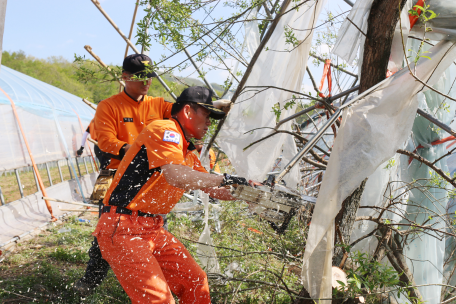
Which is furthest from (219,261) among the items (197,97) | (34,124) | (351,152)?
(34,124)

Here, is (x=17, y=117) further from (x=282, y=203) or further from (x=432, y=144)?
(x=432, y=144)

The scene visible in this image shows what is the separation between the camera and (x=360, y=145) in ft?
6.31

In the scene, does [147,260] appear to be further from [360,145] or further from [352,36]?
[352,36]

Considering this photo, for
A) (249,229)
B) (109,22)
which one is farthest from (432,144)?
(109,22)

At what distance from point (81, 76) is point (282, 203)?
5.06ft

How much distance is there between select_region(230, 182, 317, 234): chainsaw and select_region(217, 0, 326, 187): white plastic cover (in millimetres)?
969

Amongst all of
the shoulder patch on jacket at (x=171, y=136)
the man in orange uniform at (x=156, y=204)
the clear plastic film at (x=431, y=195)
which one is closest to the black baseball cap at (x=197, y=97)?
the man in orange uniform at (x=156, y=204)

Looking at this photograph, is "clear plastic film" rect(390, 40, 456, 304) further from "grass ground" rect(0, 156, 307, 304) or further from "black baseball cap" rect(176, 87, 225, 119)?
"black baseball cap" rect(176, 87, 225, 119)

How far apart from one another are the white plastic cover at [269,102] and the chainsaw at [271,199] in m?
0.97

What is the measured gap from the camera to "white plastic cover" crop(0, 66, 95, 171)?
602 centimetres

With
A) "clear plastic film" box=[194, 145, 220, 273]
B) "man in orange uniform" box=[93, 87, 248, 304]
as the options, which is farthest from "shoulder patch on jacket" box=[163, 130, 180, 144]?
"clear plastic film" box=[194, 145, 220, 273]

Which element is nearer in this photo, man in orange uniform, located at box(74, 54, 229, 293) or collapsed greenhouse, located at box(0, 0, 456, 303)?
collapsed greenhouse, located at box(0, 0, 456, 303)

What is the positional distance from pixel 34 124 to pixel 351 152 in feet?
24.2

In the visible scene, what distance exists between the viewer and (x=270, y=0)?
3865 millimetres
